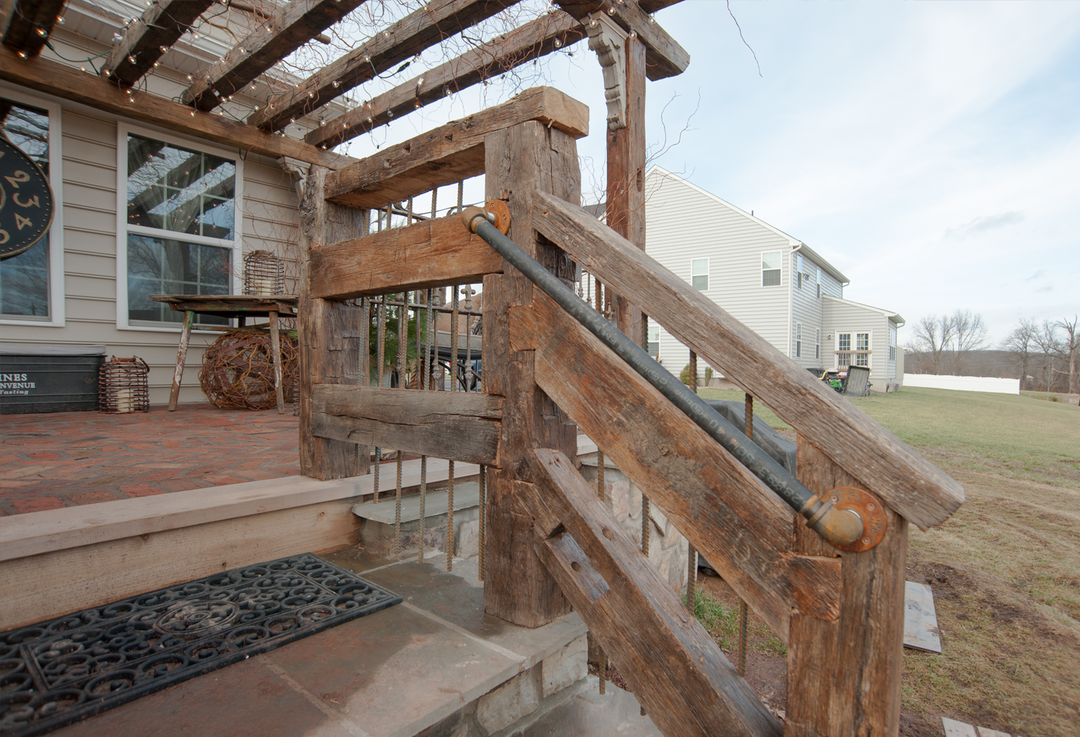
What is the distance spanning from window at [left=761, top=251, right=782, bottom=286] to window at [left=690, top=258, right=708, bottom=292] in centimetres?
173

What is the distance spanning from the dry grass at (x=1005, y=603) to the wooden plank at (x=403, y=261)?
2.56m

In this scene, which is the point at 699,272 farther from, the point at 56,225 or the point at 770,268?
the point at 56,225

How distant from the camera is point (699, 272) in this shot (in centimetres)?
1716

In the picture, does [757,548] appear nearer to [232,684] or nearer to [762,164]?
[232,684]

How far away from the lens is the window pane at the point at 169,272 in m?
4.90

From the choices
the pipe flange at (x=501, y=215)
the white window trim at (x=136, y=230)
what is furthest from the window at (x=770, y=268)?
the pipe flange at (x=501, y=215)

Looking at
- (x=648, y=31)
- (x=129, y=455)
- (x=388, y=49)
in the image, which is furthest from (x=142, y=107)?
(x=648, y=31)

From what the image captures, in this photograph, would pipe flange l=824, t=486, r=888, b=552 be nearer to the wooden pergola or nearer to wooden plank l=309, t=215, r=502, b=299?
the wooden pergola

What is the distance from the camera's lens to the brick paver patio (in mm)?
1916

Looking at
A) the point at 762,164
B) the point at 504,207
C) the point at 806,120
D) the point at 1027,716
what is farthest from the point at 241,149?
the point at 762,164

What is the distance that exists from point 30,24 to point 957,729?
6.45 m

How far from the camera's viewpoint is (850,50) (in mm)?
6633

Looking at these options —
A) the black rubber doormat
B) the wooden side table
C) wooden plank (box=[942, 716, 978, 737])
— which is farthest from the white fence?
the black rubber doormat

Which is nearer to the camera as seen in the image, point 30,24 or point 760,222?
point 30,24
